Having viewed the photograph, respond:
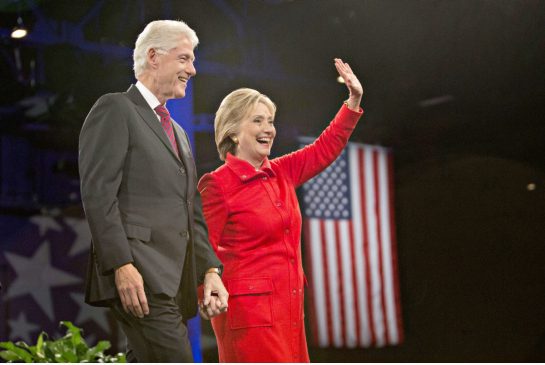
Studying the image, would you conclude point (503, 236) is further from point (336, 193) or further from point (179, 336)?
point (179, 336)

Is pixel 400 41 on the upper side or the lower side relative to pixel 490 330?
upper

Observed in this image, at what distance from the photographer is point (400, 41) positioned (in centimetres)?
395

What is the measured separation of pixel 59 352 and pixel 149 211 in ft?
4.77

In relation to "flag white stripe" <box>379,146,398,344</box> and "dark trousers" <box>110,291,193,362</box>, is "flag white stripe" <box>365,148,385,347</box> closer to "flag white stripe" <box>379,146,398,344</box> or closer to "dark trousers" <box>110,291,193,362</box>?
"flag white stripe" <box>379,146,398,344</box>

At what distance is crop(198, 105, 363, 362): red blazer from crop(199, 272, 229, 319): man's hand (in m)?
0.28

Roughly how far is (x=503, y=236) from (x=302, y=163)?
1267mm

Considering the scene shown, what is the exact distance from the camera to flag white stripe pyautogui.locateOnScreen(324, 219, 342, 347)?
390 cm

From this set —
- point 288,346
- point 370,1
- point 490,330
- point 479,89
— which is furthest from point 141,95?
point 490,330

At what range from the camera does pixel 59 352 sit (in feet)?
11.9

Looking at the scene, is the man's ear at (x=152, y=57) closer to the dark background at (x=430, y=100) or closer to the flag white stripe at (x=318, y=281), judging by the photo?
the dark background at (x=430, y=100)

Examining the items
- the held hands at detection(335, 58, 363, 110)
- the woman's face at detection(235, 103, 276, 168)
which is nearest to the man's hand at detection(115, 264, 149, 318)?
the woman's face at detection(235, 103, 276, 168)

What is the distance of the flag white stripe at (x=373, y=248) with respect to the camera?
3875mm

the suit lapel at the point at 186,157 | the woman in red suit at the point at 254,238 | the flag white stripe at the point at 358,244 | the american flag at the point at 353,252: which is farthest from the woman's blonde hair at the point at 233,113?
the flag white stripe at the point at 358,244

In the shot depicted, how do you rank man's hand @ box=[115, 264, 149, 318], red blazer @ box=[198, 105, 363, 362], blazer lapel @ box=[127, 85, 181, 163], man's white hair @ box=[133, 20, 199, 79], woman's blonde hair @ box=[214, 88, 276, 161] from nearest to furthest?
man's hand @ box=[115, 264, 149, 318], blazer lapel @ box=[127, 85, 181, 163], man's white hair @ box=[133, 20, 199, 79], red blazer @ box=[198, 105, 363, 362], woman's blonde hair @ box=[214, 88, 276, 161]
